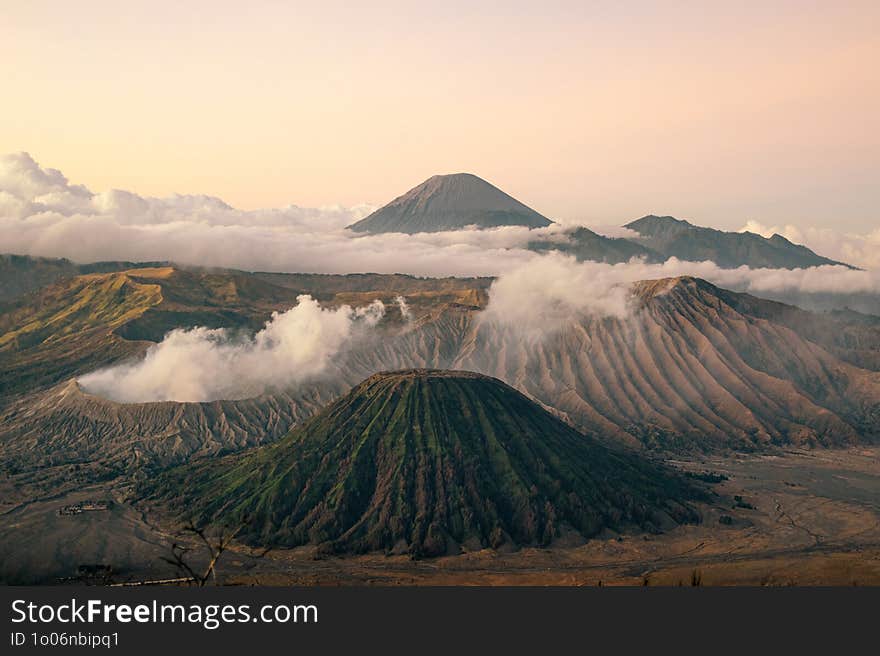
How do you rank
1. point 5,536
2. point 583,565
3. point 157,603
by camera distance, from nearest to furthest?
1. point 157,603
2. point 583,565
3. point 5,536

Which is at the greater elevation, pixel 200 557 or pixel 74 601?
pixel 74 601

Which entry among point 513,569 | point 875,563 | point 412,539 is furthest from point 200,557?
point 875,563

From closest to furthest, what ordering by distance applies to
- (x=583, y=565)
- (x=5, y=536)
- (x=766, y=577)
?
(x=766, y=577) → (x=583, y=565) → (x=5, y=536)

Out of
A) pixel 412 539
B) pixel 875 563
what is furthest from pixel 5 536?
pixel 875 563

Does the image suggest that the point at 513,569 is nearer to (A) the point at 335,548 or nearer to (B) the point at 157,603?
(A) the point at 335,548

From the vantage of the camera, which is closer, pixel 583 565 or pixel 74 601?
pixel 74 601

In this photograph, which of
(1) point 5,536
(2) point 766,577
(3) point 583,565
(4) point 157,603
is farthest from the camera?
(1) point 5,536

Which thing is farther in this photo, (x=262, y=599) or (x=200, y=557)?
(x=200, y=557)

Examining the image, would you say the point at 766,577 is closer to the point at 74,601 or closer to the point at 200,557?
the point at 200,557

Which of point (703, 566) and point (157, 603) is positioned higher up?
point (157, 603)
